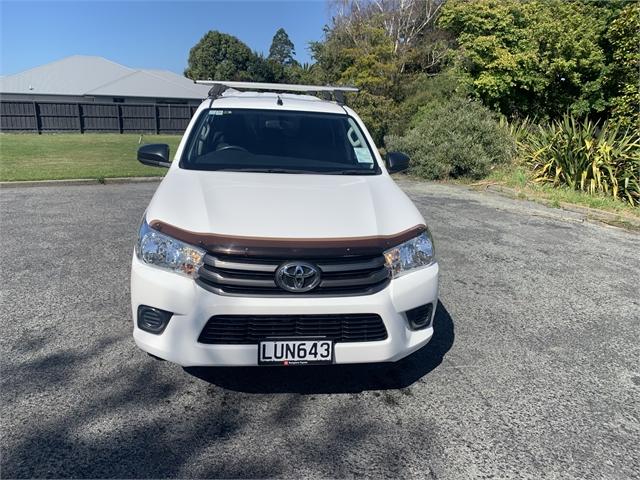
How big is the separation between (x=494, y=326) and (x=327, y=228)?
2.13 meters

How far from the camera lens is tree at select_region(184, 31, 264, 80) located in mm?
54688

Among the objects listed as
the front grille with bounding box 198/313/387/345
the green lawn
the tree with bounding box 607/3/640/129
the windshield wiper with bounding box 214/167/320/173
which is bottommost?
the green lawn

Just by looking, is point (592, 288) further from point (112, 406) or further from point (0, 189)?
point (0, 189)

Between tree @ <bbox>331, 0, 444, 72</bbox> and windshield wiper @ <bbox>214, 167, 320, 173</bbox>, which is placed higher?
tree @ <bbox>331, 0, 444, 72</bbox>

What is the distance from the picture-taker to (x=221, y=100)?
4.41m

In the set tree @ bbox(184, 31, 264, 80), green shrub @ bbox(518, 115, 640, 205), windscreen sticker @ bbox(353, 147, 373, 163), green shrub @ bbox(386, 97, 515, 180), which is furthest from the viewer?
tree @ bbox(184, 31, 264, 80)

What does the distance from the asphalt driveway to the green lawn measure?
20.9ft

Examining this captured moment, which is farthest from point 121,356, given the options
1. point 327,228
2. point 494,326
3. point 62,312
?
point 494,326

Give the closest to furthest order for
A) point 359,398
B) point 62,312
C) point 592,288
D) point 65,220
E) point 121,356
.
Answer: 1. point 359,398
2. point 121,356
3. point 62,312
4. point 592,288
5. point 65,220

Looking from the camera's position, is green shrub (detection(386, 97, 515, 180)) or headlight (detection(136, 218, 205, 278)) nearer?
headlight (detection(136, 218, 205, 278))

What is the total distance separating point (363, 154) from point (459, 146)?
862cm

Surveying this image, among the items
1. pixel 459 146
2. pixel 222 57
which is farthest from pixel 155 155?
pixel 222 57

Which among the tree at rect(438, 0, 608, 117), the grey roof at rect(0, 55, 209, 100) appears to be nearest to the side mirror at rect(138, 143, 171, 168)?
the tree at rect(438, 0, 608, 117)

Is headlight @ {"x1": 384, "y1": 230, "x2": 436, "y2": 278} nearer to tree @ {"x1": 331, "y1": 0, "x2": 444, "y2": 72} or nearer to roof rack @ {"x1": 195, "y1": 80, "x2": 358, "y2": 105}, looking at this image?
roof rack @ {"x1": 195, "y1": 80, "x2": 358, "y2": 105}
